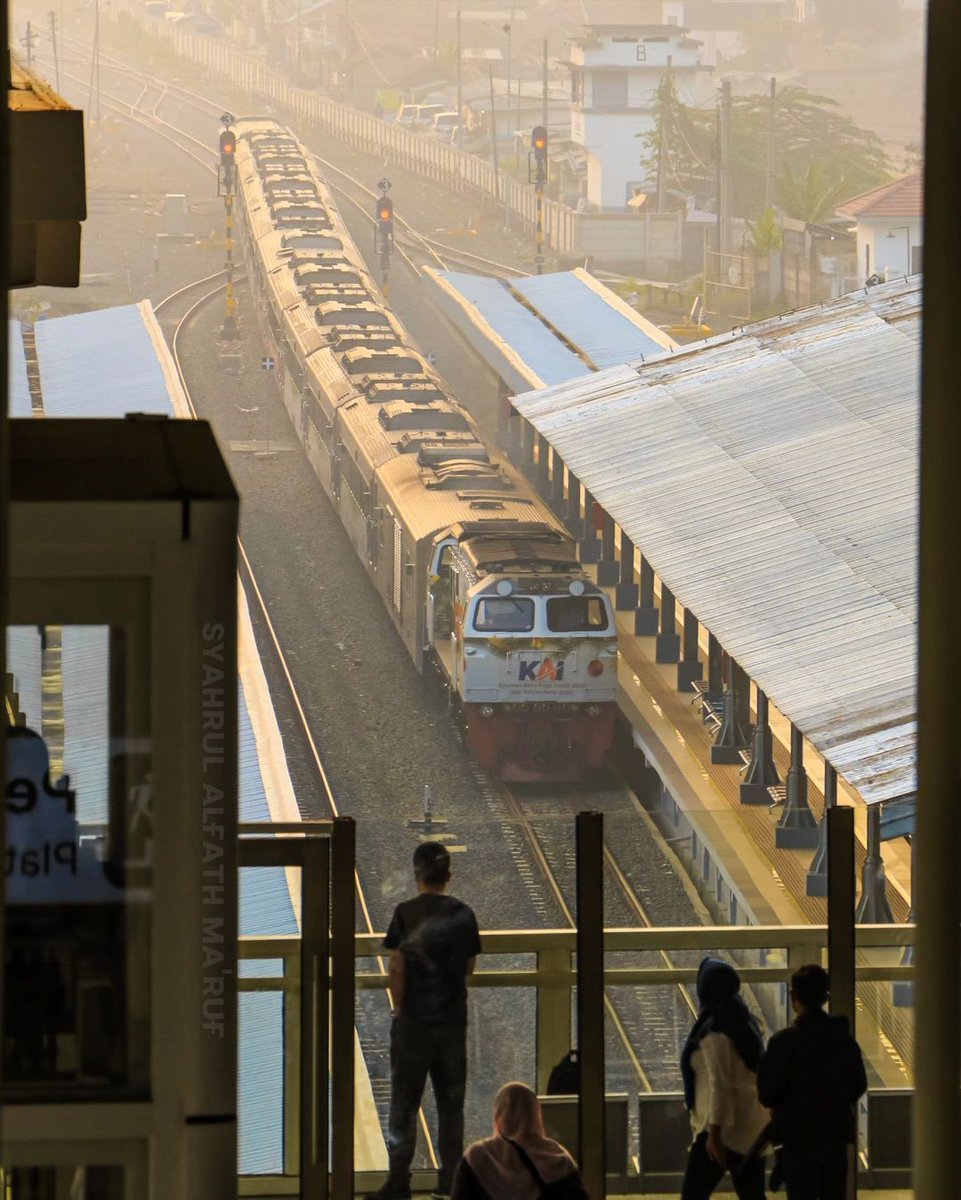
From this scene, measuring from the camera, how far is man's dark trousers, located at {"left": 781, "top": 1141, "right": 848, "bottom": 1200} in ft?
10.7

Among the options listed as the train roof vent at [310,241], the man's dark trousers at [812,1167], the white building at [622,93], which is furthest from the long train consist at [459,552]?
the white building at [622,93]

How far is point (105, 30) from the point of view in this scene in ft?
227

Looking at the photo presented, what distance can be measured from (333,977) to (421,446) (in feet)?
43.3

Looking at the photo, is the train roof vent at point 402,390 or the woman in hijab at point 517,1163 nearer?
the woman in hijab at point 517,1163

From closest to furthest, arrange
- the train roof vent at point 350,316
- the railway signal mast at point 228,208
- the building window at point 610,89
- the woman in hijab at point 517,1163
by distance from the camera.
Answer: the woman in hijab at point 517,1163 < the train roof vent at point 350,316 < the railway signal mast at point 228,208 < the building window at point 610,89

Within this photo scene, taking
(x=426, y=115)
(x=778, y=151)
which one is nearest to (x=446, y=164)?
(x=778, y=151)

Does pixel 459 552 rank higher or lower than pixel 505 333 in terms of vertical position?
lower

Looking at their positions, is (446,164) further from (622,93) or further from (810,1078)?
(810,1078)

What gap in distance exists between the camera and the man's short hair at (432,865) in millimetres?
3361

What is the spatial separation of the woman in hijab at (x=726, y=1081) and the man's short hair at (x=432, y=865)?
0.50 meters

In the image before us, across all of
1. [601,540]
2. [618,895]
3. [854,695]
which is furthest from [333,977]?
[601,540]

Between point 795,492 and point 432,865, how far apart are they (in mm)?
10644

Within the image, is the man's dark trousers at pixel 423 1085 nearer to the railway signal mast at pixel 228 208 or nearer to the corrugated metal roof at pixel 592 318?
the corrugated metal roof at pixel 592 318

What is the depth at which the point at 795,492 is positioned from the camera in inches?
537
